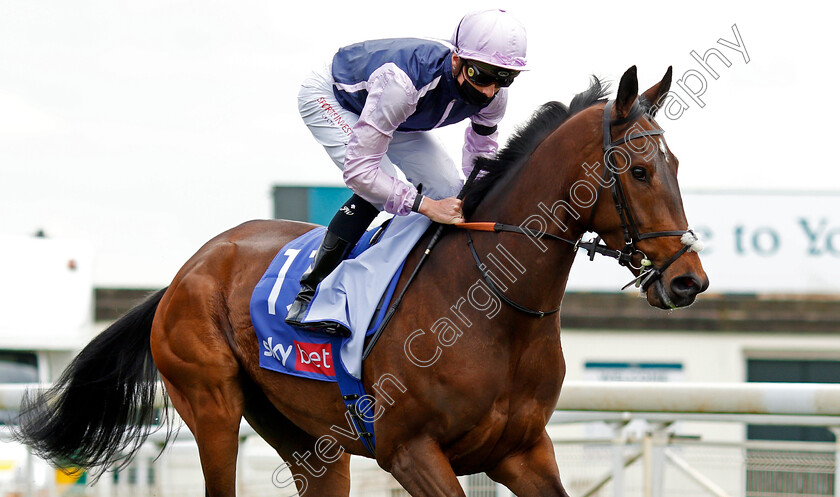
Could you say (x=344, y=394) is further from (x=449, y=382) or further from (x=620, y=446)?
(x=620, y=446)

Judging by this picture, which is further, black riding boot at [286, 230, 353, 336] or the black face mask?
black riding boot at [286, 230, 353, 336]

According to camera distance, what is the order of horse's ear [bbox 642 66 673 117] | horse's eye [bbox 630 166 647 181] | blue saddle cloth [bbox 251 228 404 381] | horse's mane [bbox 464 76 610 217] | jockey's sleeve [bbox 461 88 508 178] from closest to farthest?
horse's eye [bbox 630 166 647 181] → horse's ear [bbox 642 66 673 117] → horse's mane [bbox 464 76 610 217] → blue saddle cloth [bbox 251 228 404 381] → jockey's sleeve [bbox 461 88 508 178]

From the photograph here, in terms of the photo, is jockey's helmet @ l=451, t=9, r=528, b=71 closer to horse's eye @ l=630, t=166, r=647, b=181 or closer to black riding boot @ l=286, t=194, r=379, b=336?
horse's eye @ l=630, t=166, r=647, b=181

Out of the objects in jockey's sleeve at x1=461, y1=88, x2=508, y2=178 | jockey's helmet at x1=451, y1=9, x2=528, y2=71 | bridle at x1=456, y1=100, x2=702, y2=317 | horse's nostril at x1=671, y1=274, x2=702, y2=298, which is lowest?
horse's nostril at x1=671, y1=274, x2=702, y2=298

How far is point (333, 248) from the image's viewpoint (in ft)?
11.9

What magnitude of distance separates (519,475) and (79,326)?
663 cm

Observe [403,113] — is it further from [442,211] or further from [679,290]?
[679,290]

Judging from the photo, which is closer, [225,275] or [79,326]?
[225,275]

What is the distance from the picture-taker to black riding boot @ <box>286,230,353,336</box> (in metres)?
3.62

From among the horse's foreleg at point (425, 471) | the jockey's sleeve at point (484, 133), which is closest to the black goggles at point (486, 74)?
the jockey's sleeve at point (484, 133)

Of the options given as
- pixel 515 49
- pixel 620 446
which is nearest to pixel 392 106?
pixel 515 49

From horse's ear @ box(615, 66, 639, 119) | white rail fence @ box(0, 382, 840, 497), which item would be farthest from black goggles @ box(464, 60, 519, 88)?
white rail fence @ box(0, 382, 840, 497)

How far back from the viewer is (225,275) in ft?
13.3

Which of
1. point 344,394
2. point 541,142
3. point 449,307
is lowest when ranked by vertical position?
point 344,394
